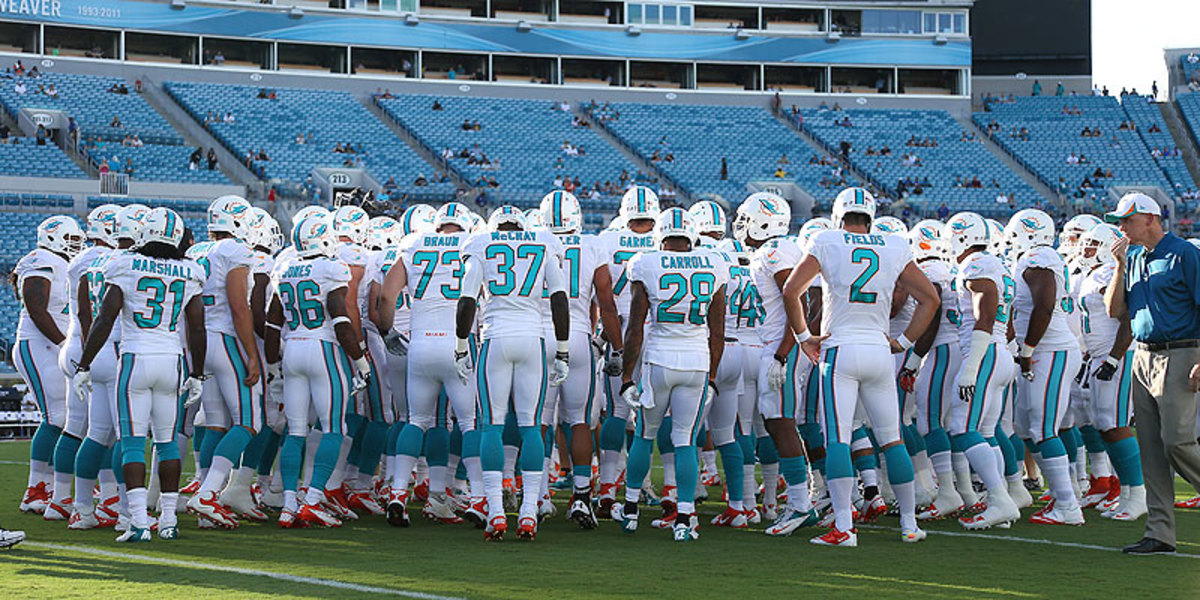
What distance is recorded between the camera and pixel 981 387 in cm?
1037

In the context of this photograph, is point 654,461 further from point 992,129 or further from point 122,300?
point 992,129

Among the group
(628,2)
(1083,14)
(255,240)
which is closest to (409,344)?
Result: (255,240)

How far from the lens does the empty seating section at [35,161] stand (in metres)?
33.8

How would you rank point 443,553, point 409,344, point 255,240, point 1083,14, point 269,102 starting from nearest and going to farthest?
point 443,553 → point 409,344 → point 255,240 → point 269,102 → point 1083,14

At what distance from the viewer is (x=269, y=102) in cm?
4362

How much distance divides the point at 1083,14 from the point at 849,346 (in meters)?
45.8

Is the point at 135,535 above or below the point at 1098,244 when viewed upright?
below

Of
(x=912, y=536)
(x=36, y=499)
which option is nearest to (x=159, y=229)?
(x=36, y=499)

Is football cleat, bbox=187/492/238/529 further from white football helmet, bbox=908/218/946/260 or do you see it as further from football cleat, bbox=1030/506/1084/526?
football cleat, bbox=1030/506/1084/526

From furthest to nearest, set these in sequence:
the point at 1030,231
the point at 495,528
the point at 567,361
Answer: the point at 1030,231, the point at 567,361, the point at 495,528

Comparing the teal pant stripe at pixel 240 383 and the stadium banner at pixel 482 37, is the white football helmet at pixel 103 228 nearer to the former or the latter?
the teal pant stripe at pixel 240 383

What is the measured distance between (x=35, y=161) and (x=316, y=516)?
27.1 m

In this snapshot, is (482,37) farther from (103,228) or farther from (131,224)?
(131,224)

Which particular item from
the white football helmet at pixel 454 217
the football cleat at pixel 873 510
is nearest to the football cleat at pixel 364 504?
the white football helmet at pixel 454 217
